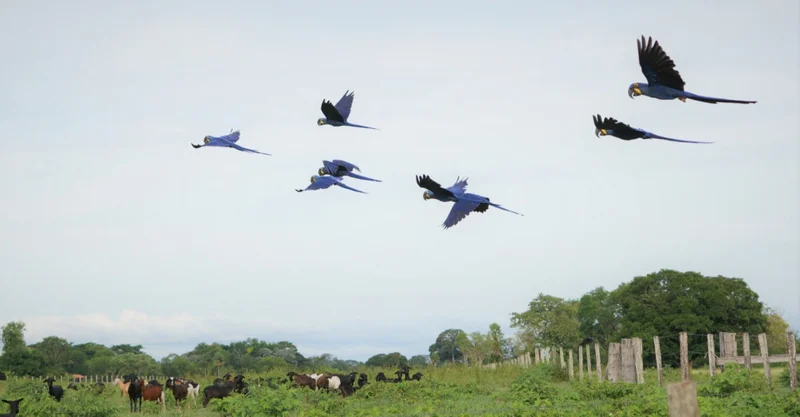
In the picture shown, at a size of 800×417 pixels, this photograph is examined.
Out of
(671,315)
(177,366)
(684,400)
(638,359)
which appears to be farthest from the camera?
(177,366)

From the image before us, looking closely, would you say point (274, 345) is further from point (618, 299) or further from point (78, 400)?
point (78, 400)

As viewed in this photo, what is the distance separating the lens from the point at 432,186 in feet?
41.5

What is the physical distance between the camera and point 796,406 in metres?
12.8

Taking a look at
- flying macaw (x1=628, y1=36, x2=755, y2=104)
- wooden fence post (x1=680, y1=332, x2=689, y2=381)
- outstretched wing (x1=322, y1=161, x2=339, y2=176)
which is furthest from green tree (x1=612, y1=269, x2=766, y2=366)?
flying macaw (x1=628, y1=36, x2=755, y2=104)

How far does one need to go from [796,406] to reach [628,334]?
33.5m

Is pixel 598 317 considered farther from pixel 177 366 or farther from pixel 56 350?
pixel 56 350

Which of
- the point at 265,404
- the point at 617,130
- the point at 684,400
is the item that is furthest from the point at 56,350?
the point at 684,400

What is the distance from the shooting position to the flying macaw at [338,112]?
13984 millimetres

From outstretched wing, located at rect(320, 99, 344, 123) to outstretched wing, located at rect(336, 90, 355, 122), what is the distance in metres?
0.21

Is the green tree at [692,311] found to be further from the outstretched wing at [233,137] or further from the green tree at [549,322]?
the outstretched wing at [233,137]

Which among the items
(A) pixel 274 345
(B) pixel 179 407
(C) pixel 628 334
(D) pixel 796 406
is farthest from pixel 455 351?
(D) pixel 796 406

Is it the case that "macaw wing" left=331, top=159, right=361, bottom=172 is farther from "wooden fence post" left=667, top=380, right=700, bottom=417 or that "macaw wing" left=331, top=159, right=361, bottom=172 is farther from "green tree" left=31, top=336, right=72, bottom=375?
"green tree" left=31, top=336, right=72, bottom=375

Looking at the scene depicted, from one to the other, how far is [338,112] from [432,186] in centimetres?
267

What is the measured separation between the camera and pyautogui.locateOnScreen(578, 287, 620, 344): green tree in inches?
2398
